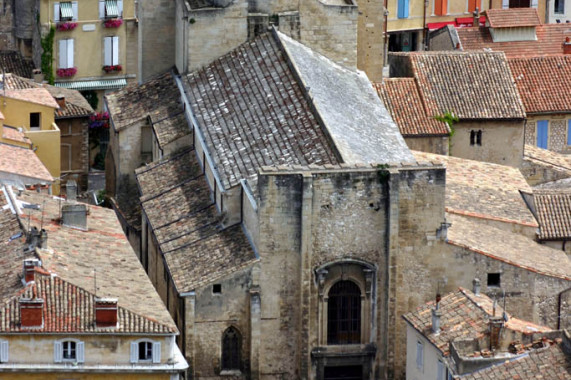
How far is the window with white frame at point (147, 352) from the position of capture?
248ft

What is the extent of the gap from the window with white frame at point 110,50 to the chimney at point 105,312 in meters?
46.8

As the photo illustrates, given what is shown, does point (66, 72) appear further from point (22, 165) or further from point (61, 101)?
point (22, 165)

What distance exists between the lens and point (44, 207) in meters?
88.8

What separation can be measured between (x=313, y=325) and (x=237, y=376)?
11.3ft

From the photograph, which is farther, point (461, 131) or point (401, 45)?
point (401, 45)

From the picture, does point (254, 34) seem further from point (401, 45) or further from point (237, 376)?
point (401, 45)

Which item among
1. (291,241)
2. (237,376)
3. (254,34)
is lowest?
(237,376)

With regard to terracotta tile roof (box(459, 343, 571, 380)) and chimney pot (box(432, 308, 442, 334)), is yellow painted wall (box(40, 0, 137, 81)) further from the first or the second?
terracotta tile roof (box(459, 343, 571, 380))

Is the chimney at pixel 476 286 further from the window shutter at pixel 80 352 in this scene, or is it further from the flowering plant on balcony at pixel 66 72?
the flowering plant on balcony at pixel 66 72

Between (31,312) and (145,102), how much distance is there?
101 ft

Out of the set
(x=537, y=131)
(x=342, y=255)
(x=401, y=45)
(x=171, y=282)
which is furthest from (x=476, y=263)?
(x=401, y=45)

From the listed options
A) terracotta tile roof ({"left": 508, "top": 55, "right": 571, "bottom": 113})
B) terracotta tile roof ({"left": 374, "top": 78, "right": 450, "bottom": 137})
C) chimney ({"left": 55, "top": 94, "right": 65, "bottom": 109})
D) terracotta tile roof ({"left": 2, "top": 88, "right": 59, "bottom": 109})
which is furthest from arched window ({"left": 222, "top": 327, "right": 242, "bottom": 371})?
terracotta tile roof ({"left": 508, "top": 55, "right": 571, "bottom": 113})

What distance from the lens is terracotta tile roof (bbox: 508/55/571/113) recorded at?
10844cm

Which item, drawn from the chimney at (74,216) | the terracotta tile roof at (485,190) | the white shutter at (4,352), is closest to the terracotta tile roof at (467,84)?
the terracotta tile roof at (485,190)
